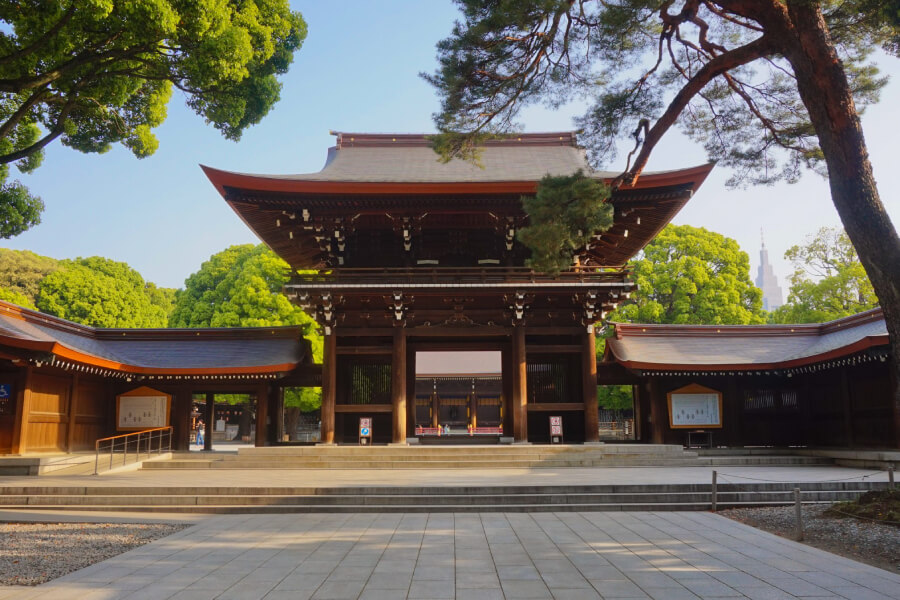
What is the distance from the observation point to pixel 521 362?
695 inches

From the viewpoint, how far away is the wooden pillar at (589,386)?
687 inches

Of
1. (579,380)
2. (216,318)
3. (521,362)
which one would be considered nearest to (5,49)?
(521,362)

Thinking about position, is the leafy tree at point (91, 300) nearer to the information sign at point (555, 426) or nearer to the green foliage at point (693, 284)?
the green foliage at point (693, 284)

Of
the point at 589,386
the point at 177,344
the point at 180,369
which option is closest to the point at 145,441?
the point at 180,369

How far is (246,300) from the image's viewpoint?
99.7 ft

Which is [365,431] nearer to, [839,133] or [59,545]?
[59,545]

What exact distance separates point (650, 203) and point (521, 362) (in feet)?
18.4

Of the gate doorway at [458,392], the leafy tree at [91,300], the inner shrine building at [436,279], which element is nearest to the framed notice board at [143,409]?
the inner shrine building at [436,279]

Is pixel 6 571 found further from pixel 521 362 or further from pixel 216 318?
pixel 216 318

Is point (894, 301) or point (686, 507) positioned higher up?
point (894, 301)

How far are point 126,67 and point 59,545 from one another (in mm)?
7430

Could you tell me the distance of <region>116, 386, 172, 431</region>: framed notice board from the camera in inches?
754

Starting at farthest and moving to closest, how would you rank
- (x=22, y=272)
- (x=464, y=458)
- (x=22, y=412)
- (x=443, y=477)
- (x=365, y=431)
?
(x=22, y=272) < (x=365, y=431) < (x=464, y=458) < (x=22, y=412) < (x=443, y=477)

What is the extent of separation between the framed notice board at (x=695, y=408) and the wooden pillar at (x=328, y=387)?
33.6 feet
